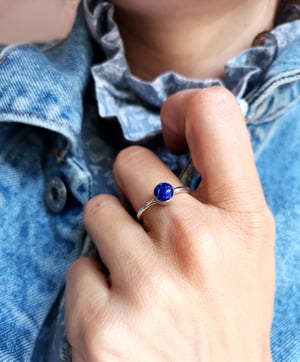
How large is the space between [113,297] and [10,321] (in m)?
0.14

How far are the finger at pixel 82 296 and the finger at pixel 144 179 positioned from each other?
0.07m

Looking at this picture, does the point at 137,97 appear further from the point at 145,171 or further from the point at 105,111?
the point at 145,171

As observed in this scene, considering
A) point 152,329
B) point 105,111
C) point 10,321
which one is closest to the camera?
point 152,329

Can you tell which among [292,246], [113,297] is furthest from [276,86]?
[113,297]

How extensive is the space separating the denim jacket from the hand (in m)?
0.09

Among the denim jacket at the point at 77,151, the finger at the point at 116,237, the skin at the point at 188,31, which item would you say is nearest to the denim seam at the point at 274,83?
the denim jacket at the point at 77,151

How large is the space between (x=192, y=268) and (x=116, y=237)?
0.24ft

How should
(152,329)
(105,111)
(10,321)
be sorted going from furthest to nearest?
(105,111) < (10,321) < (152,329)

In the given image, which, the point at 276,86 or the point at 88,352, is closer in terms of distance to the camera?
the point at 88,352

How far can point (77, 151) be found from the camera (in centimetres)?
51

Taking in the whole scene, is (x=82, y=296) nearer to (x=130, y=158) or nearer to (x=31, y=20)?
(x=130, y=158)

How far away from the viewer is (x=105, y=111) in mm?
570

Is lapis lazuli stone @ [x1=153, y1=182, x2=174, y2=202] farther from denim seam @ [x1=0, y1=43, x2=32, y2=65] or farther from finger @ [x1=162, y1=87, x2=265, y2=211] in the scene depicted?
denim seam @ [x1=0, y1=43, x2=32, y2=65]

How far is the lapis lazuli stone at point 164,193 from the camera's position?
385mm
